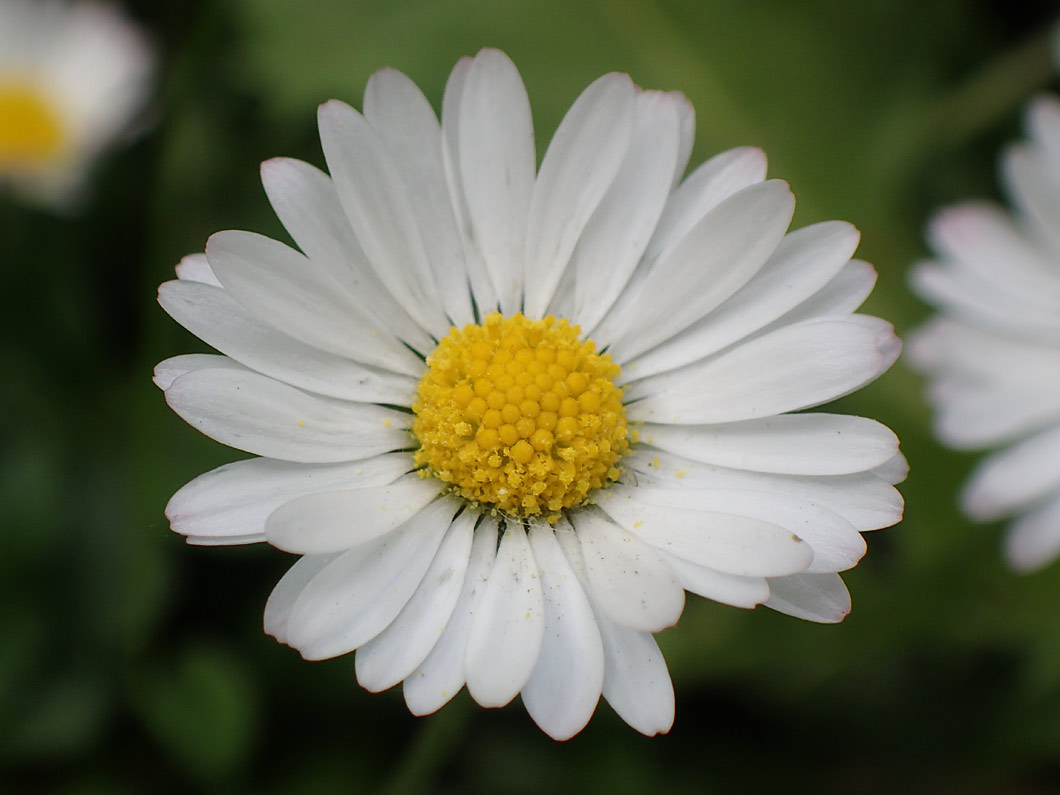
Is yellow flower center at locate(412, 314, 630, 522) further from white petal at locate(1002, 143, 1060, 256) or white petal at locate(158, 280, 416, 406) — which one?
white petal at locate(1002, 143, 1060, 256)

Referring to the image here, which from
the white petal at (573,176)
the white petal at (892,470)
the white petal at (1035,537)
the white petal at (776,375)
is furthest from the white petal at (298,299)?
the white petal at (1035,537)

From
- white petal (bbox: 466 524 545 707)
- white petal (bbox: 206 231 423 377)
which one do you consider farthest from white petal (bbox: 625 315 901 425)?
white petal (bbox: 206 231 423 377)

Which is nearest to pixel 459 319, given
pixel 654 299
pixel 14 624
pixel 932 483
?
pixel 654 299

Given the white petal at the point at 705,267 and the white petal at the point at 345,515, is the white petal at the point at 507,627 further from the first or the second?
the white petal at the point at 705,267

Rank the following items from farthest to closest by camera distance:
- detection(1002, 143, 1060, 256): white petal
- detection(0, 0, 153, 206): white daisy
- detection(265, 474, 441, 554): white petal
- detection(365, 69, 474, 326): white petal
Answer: detection(0, 0, 153, 206): white daisy
detection(1002, 143, 1060, 256): white petal
detection(365, 69, 474, 326): white petal
detection(265, 474, 441, 554): white petal

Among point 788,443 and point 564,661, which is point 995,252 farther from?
point 564,661

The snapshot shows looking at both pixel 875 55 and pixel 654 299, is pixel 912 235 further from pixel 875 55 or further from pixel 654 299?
pixel 654 299

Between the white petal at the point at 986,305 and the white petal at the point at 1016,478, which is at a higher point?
the white petal at the point at 986,305
